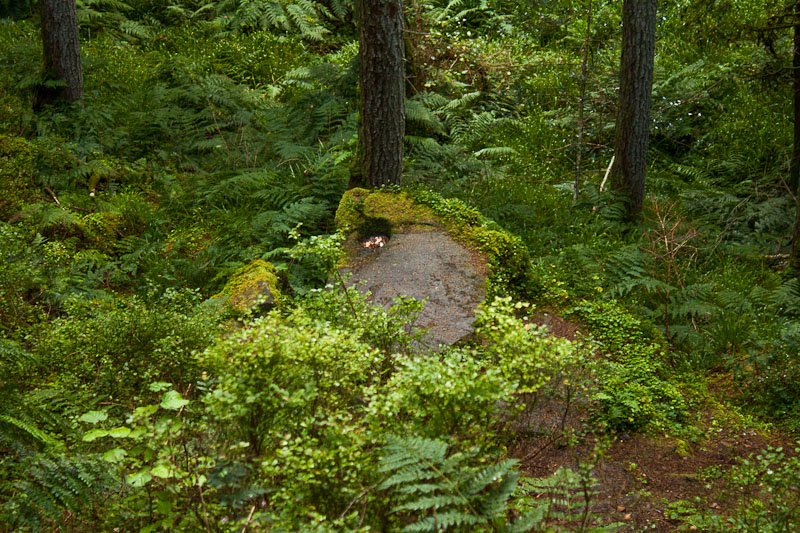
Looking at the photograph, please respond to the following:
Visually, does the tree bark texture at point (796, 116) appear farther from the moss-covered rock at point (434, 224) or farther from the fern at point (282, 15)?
the fern at point (282, 15)

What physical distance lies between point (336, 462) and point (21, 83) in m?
9.05

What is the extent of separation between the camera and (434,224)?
20.5 ft

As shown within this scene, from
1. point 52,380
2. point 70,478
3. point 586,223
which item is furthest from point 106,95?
point 70,478

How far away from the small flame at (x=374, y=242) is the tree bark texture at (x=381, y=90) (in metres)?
0.96

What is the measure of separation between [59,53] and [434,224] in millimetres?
6907

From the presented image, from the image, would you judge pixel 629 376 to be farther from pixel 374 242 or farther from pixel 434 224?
pixel 374 242

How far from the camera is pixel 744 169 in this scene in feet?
31.3

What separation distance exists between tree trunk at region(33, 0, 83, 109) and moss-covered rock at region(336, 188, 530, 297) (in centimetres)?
574

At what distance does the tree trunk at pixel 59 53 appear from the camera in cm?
899

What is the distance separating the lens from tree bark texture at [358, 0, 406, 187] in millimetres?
6488

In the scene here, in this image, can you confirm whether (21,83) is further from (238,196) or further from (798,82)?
(798,82)

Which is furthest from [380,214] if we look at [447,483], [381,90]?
[447,483]

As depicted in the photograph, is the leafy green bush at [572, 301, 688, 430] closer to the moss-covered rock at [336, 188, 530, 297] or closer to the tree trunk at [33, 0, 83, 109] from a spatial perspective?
the moss-covered rock at [336, 188, 530, 297]

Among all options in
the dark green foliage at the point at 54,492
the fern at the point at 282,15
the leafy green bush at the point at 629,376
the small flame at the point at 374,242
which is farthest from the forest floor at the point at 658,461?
the fern at the point at 282,15
